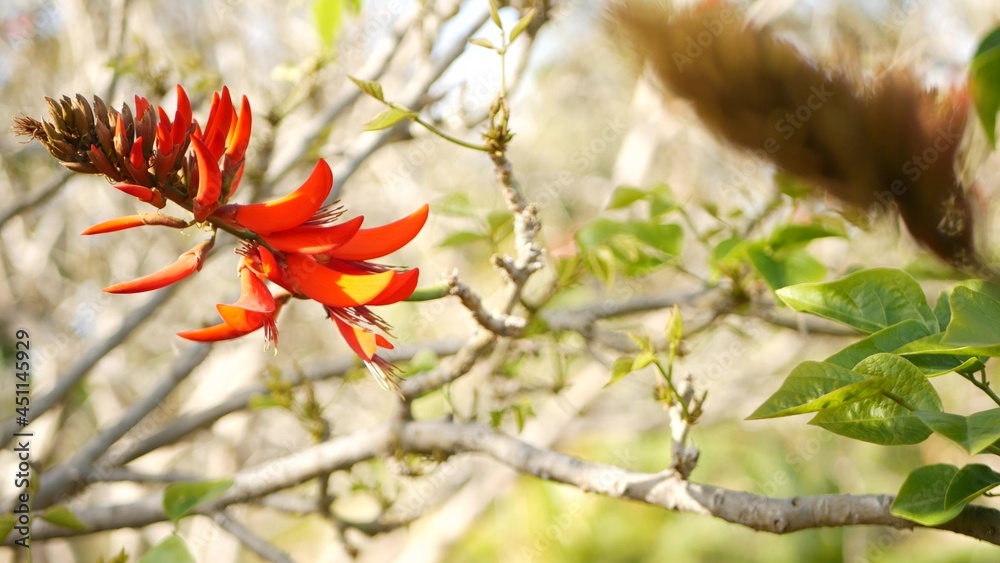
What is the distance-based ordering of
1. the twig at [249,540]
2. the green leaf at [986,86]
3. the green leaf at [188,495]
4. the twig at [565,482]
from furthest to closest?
1. the twig at [249,540]
2. the green leaf at [188,495]
3. the twig at [565,482]
4. the green leaf at [986,86]

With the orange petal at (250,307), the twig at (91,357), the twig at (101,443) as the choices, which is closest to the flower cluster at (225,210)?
the orange petal at (250,307)

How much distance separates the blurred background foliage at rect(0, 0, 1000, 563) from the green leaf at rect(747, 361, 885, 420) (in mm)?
228

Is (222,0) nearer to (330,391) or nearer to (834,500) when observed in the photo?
(330,391)

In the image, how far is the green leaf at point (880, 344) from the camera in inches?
17.6

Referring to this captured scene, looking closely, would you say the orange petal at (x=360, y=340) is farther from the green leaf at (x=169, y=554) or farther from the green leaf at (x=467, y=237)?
the green leaf at (x=467, y=237)

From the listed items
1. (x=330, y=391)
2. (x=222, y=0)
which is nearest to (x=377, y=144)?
(x=222, y=0)

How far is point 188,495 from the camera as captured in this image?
0.66 meters

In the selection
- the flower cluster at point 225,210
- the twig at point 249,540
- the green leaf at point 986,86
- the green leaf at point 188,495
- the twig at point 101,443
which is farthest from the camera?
the twig at point 101,443

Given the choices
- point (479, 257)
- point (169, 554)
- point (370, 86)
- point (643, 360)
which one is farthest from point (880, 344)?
point (479, 257)

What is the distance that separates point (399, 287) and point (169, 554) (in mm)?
319

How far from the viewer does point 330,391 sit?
3.13 metres

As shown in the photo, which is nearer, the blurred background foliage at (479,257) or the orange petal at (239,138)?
the orange petal at (239,138)

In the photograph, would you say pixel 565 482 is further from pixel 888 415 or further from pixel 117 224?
pixel 117 224

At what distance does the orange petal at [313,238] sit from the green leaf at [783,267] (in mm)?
406
